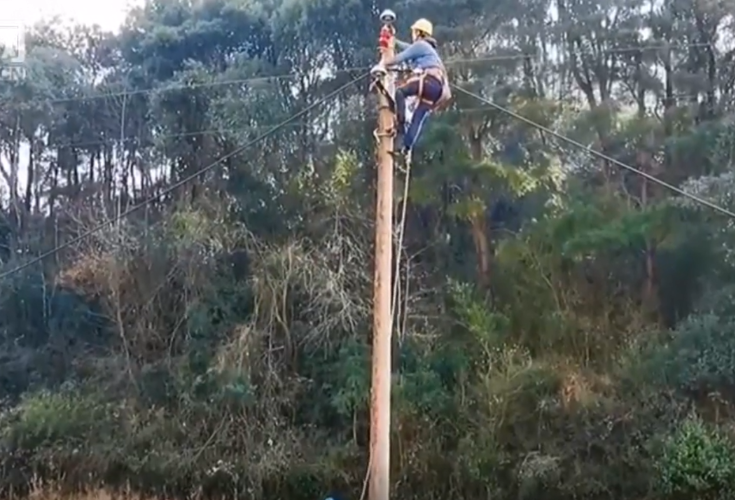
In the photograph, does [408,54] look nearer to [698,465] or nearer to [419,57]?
[419,57]

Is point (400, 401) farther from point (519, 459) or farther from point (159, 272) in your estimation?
point (159, 272)

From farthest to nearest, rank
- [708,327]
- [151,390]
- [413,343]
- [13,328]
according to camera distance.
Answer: [13,328], [151,390], [413,343], [708,327]

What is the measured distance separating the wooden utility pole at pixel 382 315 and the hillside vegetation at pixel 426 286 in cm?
580

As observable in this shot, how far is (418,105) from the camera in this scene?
3.65 meters

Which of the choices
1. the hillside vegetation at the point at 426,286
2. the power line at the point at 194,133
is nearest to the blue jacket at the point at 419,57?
the hillside vegetation at the point at 426,286

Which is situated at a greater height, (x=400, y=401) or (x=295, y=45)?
(x=295, y=45)

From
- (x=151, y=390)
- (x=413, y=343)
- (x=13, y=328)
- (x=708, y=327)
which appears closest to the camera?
(x=708, y=327)

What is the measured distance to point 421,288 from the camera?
392 inches

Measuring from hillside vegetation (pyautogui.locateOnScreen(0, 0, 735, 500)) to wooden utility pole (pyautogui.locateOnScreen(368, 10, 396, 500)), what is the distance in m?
5.80

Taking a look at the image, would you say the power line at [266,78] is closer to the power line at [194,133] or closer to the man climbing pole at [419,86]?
the power line at [194,133]

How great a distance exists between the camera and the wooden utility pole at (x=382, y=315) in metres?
3.13

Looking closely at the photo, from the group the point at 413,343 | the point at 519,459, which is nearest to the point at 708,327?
the point at 519,459

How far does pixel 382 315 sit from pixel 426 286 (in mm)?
6833

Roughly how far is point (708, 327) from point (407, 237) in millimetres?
3532
